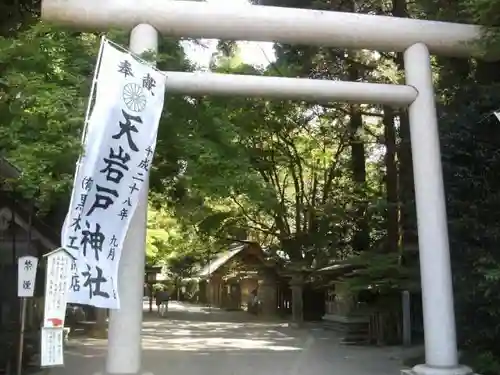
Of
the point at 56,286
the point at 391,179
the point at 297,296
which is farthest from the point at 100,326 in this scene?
the point at 56,286

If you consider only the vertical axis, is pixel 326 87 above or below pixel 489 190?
above

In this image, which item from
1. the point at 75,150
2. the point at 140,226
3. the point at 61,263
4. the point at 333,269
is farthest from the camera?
the point at 333,269

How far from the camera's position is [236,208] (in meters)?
25.1

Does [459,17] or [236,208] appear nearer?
[459,17]

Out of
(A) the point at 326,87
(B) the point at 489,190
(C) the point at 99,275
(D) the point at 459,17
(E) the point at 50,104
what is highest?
(D) the point at 459,17

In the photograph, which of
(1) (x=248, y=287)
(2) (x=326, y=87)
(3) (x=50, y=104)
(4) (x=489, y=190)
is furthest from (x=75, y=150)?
(1) (x=248, y=287)

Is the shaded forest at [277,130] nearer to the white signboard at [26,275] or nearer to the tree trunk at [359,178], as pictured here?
the tree trunk at [359,178]

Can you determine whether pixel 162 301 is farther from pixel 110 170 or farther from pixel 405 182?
pixel 110 170

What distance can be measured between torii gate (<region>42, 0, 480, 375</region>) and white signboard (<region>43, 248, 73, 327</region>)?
2.02 meters

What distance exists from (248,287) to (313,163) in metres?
15.5

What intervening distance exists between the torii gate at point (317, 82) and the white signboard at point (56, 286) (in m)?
2.02

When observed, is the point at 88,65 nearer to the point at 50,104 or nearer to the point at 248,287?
the point at 50,104

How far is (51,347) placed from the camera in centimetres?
584

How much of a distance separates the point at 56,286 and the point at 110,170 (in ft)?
5.42
